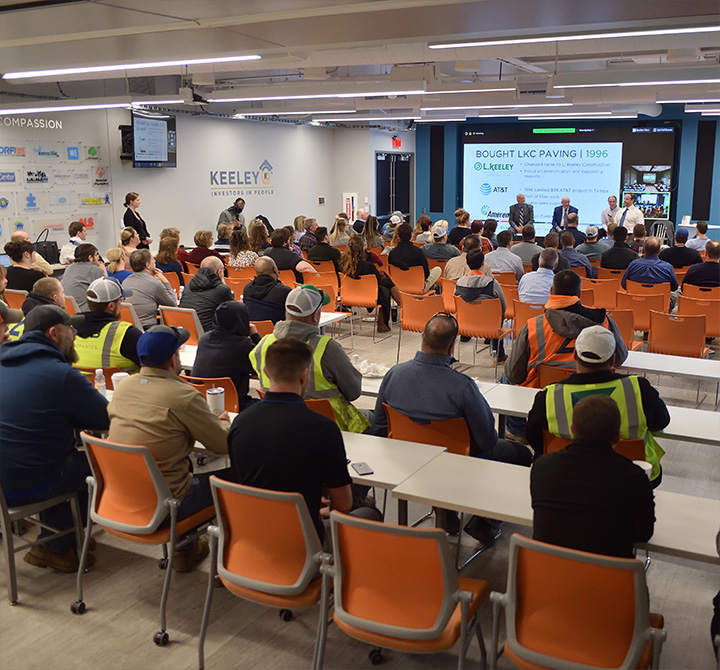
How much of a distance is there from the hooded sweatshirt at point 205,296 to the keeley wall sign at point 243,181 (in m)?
10.1

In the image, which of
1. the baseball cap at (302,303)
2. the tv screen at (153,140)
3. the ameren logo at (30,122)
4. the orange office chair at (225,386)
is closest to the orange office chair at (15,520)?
the orange office chair at (225,386)

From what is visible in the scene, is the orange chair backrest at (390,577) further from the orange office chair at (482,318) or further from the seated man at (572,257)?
the seated man at (572,257)

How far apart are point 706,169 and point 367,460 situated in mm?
16607

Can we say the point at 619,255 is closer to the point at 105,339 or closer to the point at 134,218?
the point at 105,339

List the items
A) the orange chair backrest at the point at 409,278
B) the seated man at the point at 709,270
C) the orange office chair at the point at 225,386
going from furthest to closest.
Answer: the orange chair backrest at the point at 409,278
the seated man at the point at 709,270
the orange office chair at the point at 225,386

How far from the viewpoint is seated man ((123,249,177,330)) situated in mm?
6598

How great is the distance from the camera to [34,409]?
3486mm

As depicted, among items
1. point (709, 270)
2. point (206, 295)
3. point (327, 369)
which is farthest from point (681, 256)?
point (327, 369)

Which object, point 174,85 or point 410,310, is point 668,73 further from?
point 174,85

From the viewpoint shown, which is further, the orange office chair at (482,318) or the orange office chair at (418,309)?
the orange office chair at (418,309)

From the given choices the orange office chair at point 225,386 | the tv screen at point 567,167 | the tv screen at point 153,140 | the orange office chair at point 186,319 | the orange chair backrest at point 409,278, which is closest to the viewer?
the orange office chair at point 225,386

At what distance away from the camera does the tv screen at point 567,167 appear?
703 inches

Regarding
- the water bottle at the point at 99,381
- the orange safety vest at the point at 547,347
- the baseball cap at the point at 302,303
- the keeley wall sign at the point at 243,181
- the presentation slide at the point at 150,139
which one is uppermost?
the presentation slide at the point at 150,139

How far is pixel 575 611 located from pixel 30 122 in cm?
1169
